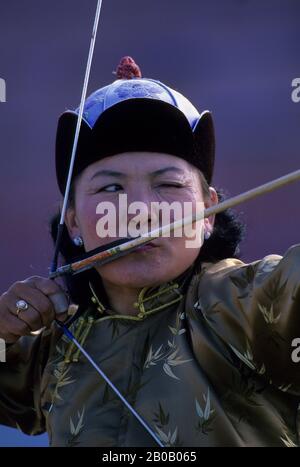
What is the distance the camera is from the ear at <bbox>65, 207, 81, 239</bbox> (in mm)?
1198

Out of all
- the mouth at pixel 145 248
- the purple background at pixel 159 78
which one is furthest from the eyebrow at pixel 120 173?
the purple background at pixel 159 78

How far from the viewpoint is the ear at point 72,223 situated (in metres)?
1.20

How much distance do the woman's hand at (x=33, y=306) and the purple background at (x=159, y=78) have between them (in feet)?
1.93

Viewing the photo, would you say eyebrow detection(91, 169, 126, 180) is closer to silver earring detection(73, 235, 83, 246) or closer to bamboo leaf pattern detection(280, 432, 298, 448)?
silver earring detection(73, 235, 83, 246)

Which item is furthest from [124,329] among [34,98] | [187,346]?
[34,98]

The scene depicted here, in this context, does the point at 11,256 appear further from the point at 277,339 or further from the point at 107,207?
the point at 277,339

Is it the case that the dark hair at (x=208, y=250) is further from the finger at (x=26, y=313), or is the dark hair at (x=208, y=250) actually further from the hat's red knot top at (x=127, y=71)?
the hat's red knot top at (x=127, y=71)

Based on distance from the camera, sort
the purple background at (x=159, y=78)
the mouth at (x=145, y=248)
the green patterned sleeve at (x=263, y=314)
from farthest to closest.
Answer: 1. the purple background at (x=159, y=78)
2. the mouth at (x=145, y=248)
3. the green patterned sleeve at (x=263, y=314)

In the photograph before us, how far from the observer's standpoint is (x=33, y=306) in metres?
1.08

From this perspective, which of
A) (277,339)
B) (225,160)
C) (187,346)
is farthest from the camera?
(225,160)

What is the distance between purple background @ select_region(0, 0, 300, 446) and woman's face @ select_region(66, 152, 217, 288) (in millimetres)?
588

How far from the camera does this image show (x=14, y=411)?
1.24 m

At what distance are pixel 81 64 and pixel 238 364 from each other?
3.83 feet

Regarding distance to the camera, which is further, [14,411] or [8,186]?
[8,186]
